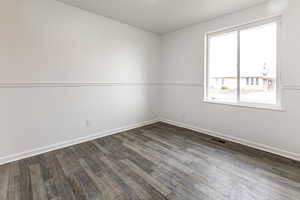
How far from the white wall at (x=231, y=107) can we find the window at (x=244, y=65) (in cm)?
14

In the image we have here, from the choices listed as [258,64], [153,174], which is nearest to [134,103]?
[153,174]

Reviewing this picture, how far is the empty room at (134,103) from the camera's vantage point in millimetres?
1641

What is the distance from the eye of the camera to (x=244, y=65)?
103 inches

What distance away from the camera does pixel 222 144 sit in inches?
102

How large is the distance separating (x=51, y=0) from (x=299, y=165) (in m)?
4.44

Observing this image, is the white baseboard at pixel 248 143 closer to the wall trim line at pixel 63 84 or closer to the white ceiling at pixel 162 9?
the wall trim line at pixel 63 84

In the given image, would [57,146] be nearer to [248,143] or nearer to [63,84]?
[63,84]

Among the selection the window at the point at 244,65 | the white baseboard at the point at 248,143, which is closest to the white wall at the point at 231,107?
the white baseboard at the point at 248,143

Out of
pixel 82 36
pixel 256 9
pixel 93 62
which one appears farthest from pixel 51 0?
pixel 256 9

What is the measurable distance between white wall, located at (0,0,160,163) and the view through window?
1.86 meters

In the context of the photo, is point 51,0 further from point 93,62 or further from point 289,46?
point 289,46

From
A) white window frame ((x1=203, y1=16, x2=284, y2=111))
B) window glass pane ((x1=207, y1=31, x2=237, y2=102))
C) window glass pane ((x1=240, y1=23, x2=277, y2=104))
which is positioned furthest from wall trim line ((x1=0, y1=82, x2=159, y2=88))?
window glass pane ((x1=240, y1=23, x2=277, y2=104))

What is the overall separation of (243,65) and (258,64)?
0.23m

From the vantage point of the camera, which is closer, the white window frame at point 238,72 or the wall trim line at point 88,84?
the wall trim line at point 88,84
